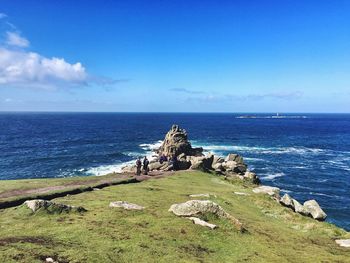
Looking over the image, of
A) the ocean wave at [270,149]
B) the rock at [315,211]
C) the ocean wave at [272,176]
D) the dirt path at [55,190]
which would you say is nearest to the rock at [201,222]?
the dirt path at [55,190]

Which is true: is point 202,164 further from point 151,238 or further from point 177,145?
point 151,238

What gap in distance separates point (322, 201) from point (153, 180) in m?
30.2

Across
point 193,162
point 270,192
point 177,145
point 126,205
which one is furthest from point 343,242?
point 177,145

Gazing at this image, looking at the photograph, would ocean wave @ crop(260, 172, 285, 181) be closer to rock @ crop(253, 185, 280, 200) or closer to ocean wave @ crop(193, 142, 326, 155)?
rock @ crop(253, 185, 280, 200)

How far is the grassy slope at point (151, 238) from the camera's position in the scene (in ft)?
58.8

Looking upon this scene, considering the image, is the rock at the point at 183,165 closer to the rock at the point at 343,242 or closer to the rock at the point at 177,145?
the rock at the point at 177,145

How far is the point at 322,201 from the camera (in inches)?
2232

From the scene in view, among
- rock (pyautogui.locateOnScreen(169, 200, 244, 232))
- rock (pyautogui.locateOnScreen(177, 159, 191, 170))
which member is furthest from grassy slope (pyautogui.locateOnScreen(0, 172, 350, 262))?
rock (pyautogui.locateOnScreen(177, 159, 191, 170))

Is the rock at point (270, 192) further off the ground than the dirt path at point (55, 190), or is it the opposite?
the dirt path at point (55, 190)

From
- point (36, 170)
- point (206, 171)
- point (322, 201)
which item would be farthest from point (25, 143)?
point (322, 201)

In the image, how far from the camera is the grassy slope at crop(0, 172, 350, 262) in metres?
17.9

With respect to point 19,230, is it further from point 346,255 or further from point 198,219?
point 346,255

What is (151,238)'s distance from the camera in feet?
68.9

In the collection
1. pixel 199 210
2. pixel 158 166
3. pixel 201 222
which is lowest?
pixel 158 166
